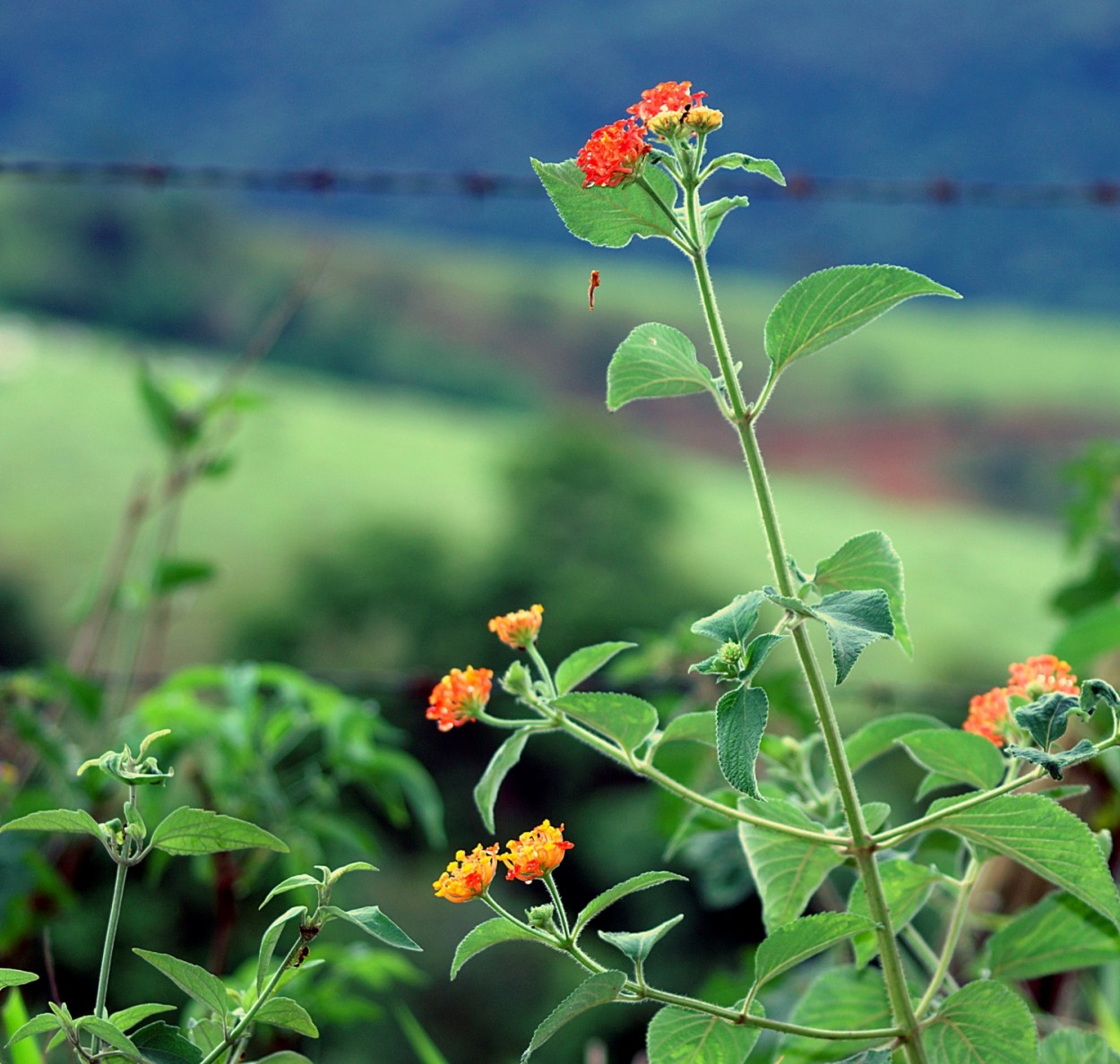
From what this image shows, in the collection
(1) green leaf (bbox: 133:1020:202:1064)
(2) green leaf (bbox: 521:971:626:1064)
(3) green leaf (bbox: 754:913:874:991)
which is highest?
(3) green leaf (bbox: 754:913:874:991)

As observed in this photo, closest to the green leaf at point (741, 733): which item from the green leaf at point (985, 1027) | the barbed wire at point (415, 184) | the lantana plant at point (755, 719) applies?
the lantana plant at point (755, 719)

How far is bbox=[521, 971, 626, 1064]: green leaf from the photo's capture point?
0.93ft

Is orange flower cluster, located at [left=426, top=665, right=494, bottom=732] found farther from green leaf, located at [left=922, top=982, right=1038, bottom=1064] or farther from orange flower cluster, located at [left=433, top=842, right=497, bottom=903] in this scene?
green leaf, located at [left=922, top=982, right=1038, bottom=1064]

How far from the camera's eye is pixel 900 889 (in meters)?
0.38

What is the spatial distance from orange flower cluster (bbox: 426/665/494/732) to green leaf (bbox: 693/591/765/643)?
2.9 inches

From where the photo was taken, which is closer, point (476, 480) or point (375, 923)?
point (375, 923)

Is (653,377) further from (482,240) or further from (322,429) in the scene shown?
(482,240)

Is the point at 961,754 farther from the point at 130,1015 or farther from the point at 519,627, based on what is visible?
the point at 130,1015

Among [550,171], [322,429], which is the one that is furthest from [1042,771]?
[322,429]

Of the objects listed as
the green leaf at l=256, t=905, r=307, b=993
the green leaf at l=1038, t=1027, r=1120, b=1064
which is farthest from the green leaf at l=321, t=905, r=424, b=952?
the green leaf at l=1038, t=1027, r=1120, b=1064

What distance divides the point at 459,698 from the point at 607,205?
0.16 metres

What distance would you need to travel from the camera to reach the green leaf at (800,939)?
12.1 inches

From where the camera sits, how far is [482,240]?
11023 millimetres

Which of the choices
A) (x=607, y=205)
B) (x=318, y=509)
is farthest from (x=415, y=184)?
(x=318, y=509)
